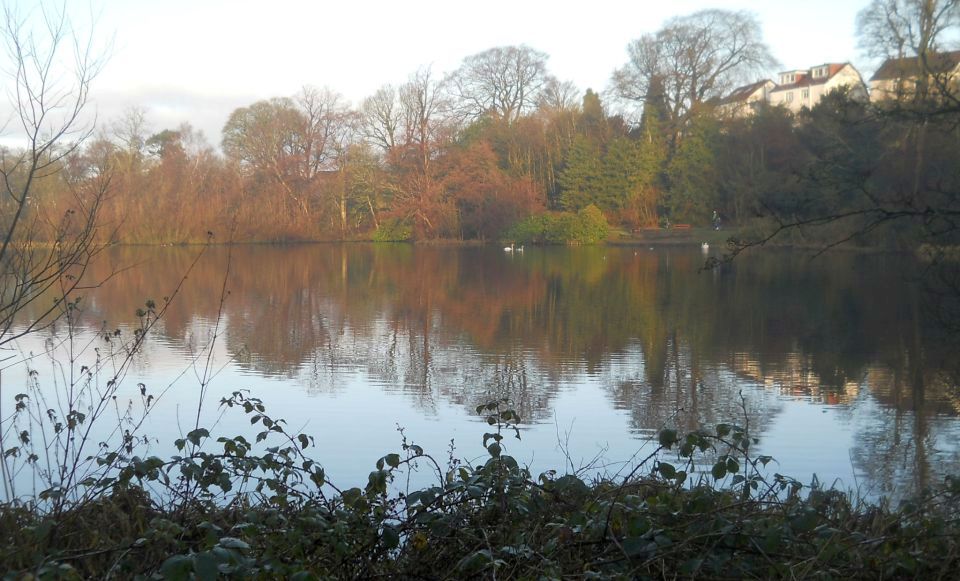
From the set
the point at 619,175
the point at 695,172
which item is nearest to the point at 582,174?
the point at 619,175

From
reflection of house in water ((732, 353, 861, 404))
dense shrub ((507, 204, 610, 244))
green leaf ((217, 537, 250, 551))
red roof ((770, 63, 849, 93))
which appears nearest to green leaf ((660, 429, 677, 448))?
green leaf ((217, 537, 250, 551))

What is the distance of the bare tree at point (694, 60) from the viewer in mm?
40812

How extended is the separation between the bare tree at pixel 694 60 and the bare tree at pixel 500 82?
549 cm

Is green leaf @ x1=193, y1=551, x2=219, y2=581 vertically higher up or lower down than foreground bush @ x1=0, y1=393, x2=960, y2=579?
higher up

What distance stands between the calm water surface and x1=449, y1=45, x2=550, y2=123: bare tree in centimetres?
2807

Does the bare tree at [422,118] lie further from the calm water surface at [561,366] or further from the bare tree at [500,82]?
the calm water surface at [561,366]

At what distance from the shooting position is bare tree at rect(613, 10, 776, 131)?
40812 millimetres

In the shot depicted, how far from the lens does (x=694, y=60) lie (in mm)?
41344

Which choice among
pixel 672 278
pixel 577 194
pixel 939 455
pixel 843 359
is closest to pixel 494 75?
pixel 577 194

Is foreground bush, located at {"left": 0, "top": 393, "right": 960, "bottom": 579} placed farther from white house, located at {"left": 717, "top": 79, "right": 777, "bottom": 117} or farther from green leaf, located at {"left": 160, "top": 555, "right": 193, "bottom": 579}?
white house, located at {"left": 717, "top": 79, "right": 777, "bottom": 117}

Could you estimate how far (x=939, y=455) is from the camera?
20.0 ft

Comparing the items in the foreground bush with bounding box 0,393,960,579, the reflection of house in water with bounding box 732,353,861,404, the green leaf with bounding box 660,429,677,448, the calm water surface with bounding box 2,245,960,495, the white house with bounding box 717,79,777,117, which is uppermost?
the white house with bounding box 717,79,777,117

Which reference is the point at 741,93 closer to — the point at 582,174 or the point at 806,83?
the point at 582,174

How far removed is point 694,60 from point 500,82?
10.1 meters
